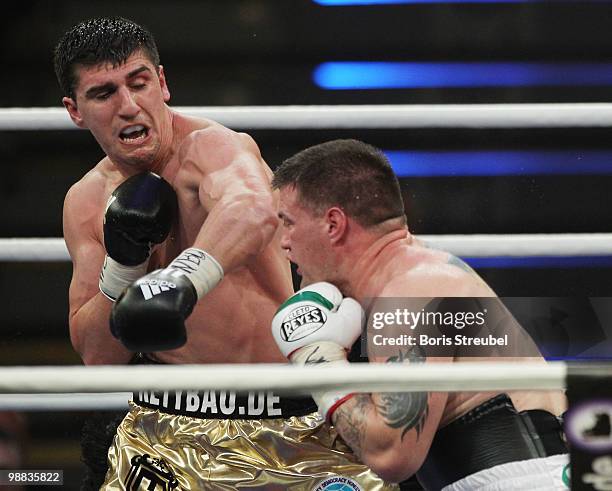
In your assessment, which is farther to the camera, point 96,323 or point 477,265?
point 477,265

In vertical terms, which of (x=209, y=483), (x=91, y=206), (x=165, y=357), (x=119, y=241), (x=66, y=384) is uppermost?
(x=91, y=206)

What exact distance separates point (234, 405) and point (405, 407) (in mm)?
475

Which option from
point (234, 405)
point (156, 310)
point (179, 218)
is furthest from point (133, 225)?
point (234, 405)

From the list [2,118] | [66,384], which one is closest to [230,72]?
[2,118]

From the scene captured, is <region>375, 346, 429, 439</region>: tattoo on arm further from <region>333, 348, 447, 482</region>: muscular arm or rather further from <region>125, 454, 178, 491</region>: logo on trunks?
<region>125, 454, 178, 491</region>: logo on trunks

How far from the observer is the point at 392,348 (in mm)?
1506

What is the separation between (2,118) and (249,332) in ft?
2.68

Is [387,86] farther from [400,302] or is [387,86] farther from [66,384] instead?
[66,384]

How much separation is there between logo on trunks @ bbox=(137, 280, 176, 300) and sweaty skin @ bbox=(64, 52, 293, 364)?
0.92 ft

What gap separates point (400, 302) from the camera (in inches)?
60.4

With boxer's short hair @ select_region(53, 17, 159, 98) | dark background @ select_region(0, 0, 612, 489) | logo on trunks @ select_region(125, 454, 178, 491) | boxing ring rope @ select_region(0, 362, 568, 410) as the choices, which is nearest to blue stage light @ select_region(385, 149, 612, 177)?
dark background @ select_region(0, 0, 612, 489)

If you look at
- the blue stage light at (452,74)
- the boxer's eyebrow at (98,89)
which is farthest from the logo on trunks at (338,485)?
the blue stage light at (452,74)

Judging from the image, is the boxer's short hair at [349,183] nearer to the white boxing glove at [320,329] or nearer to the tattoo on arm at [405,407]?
the white boxing glove at [320,329]

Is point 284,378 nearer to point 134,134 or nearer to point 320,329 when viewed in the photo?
point 320,329
